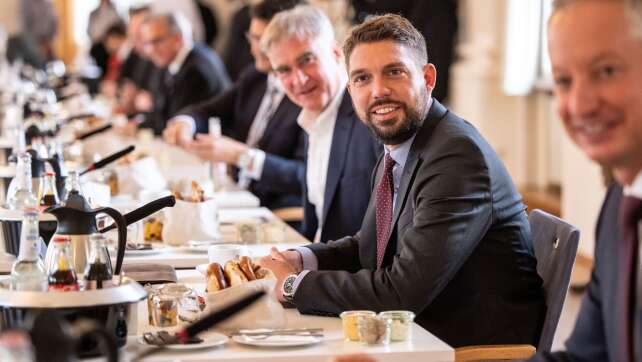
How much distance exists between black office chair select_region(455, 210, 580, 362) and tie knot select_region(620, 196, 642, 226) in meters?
0.86

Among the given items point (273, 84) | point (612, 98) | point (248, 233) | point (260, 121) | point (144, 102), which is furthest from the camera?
point (144, 102)

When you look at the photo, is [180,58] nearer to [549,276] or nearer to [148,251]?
[148,251]

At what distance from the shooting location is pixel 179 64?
7.51 m

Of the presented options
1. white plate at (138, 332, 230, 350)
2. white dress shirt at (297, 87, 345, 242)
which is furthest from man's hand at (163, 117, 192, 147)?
white plate at (138, 332, 230, 350)

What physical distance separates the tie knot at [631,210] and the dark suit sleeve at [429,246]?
93 cm

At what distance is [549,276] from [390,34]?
68cm

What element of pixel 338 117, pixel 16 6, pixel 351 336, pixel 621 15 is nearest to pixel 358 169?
pixel 338 117

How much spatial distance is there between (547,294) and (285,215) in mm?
2310

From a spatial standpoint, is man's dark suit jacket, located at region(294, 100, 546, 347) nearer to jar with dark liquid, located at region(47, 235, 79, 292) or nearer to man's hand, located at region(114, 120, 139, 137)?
jar with dark liquid, located at region(47, 235, 79, 292)

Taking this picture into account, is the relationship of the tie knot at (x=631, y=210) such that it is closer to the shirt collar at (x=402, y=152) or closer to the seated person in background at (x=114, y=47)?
the shirt collar at (x=402, y=152)

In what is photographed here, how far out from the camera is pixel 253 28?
5.19m

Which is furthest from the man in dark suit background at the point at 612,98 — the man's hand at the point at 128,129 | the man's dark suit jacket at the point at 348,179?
the man's hand at the point at 128,129

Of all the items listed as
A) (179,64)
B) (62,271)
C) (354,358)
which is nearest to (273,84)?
(179,64)

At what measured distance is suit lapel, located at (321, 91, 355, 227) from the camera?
153 inches
